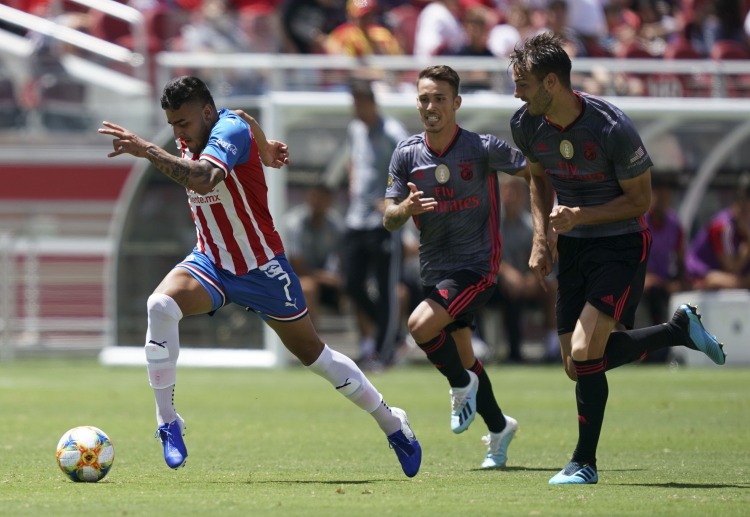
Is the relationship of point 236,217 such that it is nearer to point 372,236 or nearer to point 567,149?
point 567,149

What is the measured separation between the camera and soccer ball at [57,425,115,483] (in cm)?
789

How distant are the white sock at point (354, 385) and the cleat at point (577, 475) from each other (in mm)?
1071

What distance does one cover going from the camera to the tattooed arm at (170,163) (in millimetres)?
7496

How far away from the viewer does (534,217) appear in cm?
851

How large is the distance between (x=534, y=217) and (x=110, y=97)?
1269 centimetres

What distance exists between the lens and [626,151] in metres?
7.85

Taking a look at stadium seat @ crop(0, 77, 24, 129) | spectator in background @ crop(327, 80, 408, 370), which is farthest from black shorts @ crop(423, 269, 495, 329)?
stadium seat @ crop(0, 77, 24, 129)

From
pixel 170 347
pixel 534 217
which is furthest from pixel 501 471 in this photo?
pixel 170 347

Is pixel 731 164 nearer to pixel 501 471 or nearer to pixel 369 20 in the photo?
pixel 369 20

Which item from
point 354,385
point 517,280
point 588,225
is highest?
point 588,225

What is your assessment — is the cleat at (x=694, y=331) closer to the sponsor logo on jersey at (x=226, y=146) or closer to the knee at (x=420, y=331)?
the knee at (x=420, y=331)

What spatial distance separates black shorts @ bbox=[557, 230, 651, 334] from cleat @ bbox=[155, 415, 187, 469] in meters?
2.30

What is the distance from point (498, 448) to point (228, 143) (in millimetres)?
2590

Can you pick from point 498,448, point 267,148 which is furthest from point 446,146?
point 498,448
